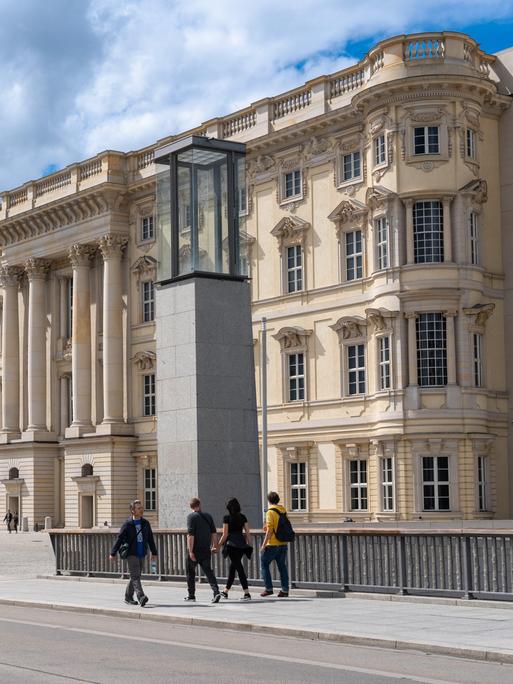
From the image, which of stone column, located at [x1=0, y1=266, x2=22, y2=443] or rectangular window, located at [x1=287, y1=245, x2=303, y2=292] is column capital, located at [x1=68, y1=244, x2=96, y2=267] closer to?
stone column, located at [x1=0, y1=266, x2=22, y2=443]

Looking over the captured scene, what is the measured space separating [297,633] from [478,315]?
1322 inches

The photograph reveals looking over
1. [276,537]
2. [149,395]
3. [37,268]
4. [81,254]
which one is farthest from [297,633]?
[37,268]

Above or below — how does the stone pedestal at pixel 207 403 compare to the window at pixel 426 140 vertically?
below

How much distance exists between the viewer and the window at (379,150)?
165ft

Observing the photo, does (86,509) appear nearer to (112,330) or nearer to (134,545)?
(112,330)

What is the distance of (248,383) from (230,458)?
1.76 m

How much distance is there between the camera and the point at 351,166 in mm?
53062

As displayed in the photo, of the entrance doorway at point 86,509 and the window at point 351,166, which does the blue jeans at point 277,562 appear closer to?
the window at point 351,166

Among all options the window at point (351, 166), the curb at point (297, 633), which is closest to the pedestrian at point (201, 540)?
the curb at point (297, 633)

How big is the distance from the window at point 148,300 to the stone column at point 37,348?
33.2 ft

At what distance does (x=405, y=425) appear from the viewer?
4891 centimetres

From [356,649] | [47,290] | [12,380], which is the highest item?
[47,290]

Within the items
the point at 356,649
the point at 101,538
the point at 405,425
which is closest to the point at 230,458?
the point at 101,538

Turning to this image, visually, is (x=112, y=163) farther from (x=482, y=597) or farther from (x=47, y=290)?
(x=482, y=597)
